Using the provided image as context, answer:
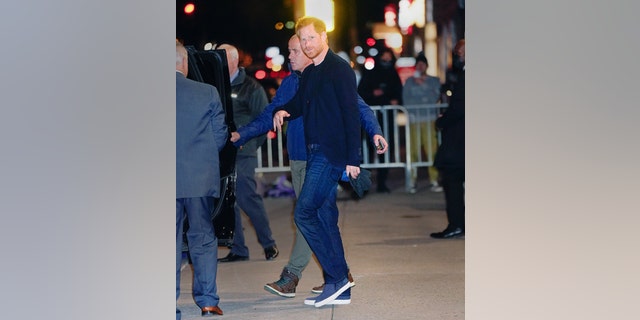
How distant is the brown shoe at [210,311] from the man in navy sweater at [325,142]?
0.73 meters

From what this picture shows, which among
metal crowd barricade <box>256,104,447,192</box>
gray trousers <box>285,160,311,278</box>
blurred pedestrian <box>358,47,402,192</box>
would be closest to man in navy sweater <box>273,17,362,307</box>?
gray trousers <box>285,160,311,278</box>

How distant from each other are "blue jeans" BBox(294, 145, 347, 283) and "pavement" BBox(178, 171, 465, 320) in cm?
33

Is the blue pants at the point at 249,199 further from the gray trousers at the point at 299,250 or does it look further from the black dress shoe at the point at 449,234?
the black dress shoe at the point at 449,234

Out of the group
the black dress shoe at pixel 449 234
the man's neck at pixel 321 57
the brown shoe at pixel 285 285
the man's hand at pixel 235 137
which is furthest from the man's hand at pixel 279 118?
the black dress shoe at pixel 449 234

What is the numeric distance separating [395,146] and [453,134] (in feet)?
19.6

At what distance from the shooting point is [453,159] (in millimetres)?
11984

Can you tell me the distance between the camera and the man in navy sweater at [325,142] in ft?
26.6

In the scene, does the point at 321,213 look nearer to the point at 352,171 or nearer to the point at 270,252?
the point at 352,171

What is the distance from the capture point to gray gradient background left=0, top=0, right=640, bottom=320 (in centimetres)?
583

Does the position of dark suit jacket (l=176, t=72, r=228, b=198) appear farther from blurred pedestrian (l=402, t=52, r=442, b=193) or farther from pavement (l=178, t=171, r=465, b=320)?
blurred pedestrian (l=402, t=52, r=442, b=193)
